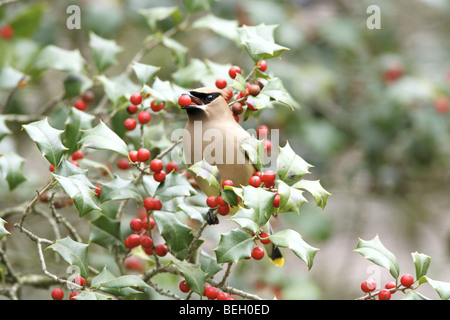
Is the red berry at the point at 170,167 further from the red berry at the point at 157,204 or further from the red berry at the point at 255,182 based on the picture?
the red berry at the point at 255,182

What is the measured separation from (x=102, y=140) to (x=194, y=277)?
1.19ft

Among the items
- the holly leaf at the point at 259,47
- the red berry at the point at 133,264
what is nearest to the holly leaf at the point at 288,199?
the holly leaf at the point at 259,47

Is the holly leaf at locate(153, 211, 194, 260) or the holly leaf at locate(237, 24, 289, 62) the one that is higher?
the holly leaf at locate(237, 24, 289, 62)

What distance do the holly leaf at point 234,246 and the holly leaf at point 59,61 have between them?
0.79m

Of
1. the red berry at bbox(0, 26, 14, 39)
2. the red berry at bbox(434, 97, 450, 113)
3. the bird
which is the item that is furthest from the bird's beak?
the red berry at bbox(434, 97, 450, 113)

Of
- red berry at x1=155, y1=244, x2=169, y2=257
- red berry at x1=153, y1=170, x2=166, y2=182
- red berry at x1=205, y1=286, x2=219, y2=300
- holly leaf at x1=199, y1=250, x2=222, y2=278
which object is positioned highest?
red berry at x1=153, y1=170, x2=166, y2=182

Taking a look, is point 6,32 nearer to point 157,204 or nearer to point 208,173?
point 157,204

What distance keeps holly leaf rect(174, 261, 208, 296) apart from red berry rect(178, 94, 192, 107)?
37 cm

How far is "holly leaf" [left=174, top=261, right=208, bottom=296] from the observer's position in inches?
50.4

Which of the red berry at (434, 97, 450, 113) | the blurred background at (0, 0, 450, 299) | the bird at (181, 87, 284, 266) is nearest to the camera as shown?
the bird at (181, 87, 284, 266)

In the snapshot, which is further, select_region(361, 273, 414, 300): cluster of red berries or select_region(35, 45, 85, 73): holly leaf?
select_region(35, 45, 85, 73): holly leaf

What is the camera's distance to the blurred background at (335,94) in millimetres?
2703

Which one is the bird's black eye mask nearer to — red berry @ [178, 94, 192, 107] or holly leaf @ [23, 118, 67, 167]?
red berry @ [178, 94, 192, 107]
